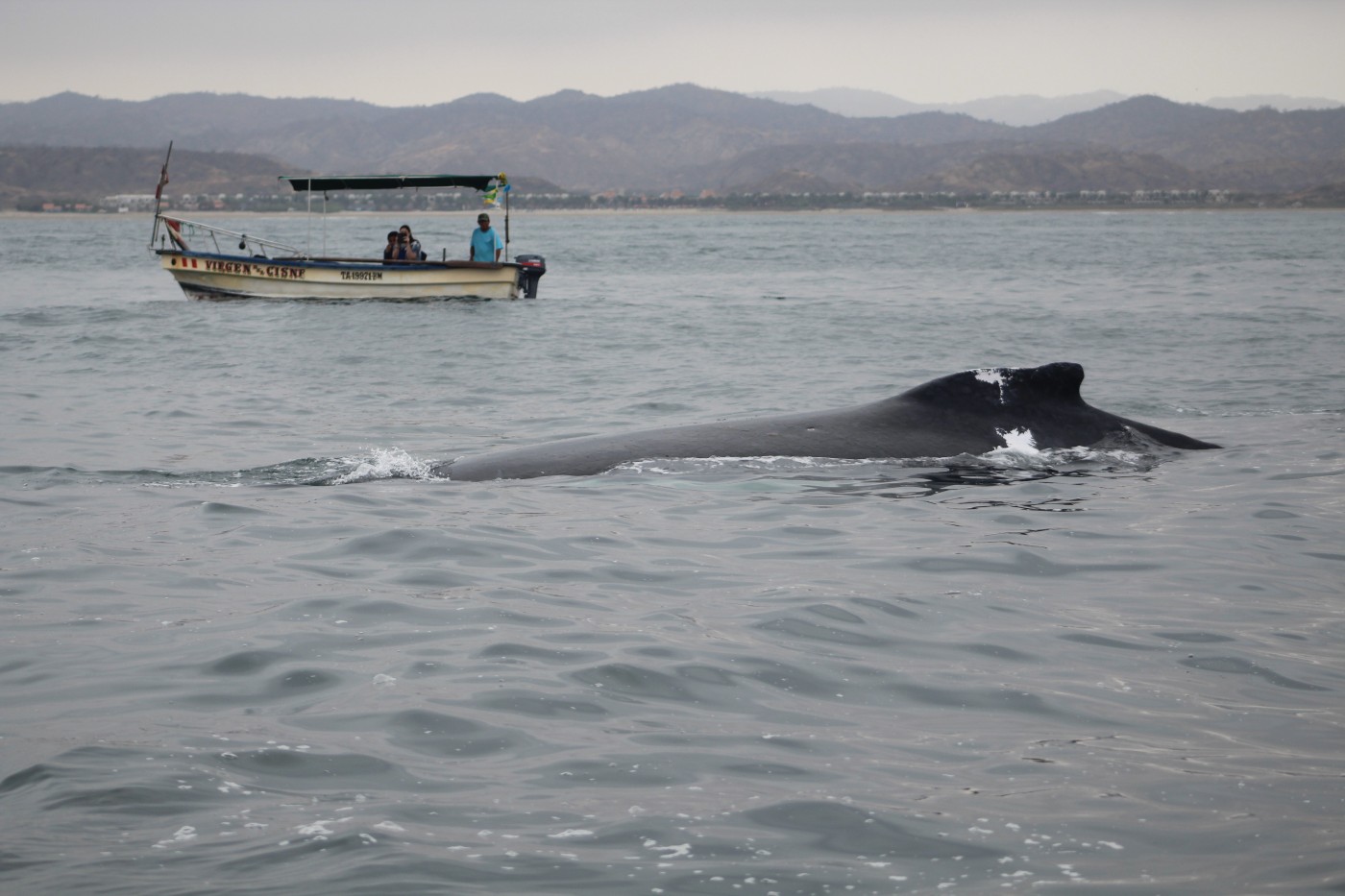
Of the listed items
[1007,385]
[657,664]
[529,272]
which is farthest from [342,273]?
[657,664]

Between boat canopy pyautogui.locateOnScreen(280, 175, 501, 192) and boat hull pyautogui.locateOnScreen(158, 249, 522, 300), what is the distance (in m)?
1.68

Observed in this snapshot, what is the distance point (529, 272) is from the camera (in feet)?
104

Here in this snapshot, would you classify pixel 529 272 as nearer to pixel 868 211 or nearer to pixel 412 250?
pixel 412 250

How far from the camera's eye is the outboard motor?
3170cm

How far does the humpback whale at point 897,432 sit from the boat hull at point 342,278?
2036cm

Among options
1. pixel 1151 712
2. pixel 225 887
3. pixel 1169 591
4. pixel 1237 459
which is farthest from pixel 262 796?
pixel 1237 459

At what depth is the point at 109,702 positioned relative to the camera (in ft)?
16.6

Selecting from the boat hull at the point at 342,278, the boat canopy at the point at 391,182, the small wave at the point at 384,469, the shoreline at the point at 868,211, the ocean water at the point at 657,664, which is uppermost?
the shoreline at the point at 868,211

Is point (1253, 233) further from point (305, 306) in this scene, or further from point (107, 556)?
point (107, 556)

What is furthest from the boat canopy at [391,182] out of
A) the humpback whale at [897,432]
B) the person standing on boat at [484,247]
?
the humpback whale at [897,432]

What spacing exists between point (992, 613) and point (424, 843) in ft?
11.0

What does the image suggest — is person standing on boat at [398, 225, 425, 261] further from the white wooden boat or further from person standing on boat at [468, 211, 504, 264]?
person standing on boat at [468, 211, 504, 264]

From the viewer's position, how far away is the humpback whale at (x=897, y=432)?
32.0 ft

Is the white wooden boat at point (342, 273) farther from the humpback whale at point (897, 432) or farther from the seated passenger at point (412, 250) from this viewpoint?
the humpback whale at point (897, 432)
